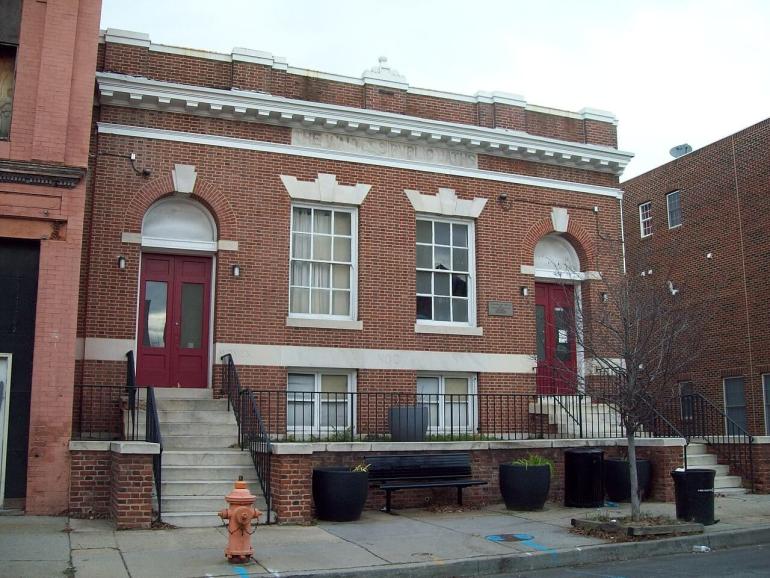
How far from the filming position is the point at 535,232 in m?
18.0

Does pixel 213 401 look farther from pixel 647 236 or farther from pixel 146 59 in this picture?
pixel 647 236

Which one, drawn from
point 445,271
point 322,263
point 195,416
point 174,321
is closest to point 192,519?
point 195,416

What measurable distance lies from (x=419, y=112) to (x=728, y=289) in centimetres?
1313

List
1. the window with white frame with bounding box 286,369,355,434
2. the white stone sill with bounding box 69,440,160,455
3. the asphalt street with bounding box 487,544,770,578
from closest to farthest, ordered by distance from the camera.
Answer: the asphalt street with bounding box 487,544,770,578 → the white stone sill with bounding box 69,440,160,455 → the window with white frame with bounding box 286,369,355,434

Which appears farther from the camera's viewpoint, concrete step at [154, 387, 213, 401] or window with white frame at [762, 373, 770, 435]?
window with white frame at [762, 373, 770, 435]

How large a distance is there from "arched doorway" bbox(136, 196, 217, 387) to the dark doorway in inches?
113

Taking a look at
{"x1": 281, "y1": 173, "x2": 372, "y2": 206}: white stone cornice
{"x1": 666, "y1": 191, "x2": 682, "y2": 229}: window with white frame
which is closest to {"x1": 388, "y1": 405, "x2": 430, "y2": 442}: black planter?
{"x1": 281, "y1": 173, "x2": 372, "y2": 206}: white stone cornice

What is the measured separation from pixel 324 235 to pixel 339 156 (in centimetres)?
162

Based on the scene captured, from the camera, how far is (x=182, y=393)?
1472cm

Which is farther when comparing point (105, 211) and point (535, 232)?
point (535, 232)

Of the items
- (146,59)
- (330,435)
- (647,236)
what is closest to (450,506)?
(330,435)

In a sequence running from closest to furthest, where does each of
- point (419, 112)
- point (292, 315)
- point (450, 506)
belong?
point (450, 506) → point (292, 315) → point (419, 112)

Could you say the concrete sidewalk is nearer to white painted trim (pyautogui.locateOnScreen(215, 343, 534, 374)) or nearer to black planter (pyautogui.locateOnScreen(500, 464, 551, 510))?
black planter (pyautogui.locateOnScreen(500, 464, 551, 510))

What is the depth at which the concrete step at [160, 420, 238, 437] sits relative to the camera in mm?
13352
